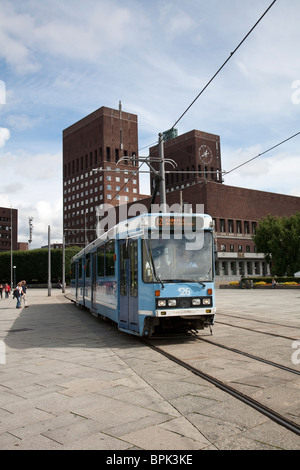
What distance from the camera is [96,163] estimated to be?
378 ft

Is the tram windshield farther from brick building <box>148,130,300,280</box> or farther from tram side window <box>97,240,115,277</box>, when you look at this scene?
brick building <box>148,130,300,280</box>

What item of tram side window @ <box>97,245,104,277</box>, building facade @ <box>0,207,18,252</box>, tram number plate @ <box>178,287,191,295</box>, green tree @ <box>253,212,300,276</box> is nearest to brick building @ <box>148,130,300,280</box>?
green tree @ <box>253,212,300,276</box>

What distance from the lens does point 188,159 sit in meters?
Answer: 109

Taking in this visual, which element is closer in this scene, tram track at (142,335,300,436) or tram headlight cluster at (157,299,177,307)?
tram track at (142,335,300,436)

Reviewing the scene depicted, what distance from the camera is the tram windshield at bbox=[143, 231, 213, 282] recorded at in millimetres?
9766

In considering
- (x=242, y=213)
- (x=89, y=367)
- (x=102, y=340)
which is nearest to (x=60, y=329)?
(x=102, y=340)

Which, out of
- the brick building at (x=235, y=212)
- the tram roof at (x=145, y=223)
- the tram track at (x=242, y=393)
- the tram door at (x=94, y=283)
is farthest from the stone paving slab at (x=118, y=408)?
the brick building at (x=235, y=212)

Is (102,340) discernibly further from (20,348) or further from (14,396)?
(14,396)

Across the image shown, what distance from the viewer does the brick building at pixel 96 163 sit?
11200 cm

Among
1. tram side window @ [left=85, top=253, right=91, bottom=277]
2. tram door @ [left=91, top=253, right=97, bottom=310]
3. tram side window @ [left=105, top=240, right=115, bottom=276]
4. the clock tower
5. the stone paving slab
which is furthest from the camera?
the clock tower

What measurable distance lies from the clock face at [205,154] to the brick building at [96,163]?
53.0ft

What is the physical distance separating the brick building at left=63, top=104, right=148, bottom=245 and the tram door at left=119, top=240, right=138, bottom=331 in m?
95.8
